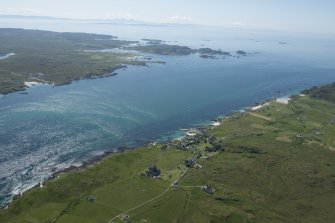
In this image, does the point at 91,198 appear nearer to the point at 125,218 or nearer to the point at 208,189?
the point at 125,218

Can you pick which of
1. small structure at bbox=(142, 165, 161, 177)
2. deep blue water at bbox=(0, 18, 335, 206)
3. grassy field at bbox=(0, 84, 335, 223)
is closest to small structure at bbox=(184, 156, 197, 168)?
grassy field at bbox=(0, 84, 335, 223)

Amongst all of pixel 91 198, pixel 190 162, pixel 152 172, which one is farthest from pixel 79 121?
pixel 91 198

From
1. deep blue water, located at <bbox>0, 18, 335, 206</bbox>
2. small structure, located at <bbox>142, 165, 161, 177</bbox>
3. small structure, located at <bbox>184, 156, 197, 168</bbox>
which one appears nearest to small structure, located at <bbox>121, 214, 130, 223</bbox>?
small structure, located at <bbox>142, 165, 161, 177</bbox>

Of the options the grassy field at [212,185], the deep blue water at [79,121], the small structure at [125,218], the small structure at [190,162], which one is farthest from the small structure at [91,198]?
the small structure at [190,162]

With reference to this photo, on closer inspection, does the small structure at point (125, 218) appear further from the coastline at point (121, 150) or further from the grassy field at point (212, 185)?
the coastline at point (121, 150)

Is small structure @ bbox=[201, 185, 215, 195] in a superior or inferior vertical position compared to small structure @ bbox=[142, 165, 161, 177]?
inferior

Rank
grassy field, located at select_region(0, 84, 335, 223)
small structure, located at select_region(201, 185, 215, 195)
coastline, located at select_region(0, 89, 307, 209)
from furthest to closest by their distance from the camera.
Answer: coastline, located at select_region(0, 89, 307, 209) < small structure, located at select_region(201, 185, 215, 195) < grassy field, located at select_region(0, 84, 335, 223)

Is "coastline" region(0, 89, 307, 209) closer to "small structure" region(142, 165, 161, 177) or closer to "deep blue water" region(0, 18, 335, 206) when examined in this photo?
"deep blue water" region(0, 18, 335, 206)

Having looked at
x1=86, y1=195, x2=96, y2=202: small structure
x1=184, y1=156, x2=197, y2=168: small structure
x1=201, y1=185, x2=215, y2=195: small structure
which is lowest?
x1=201, y1=185, x2=215, y2=195: small structure

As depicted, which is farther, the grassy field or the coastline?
the coastline

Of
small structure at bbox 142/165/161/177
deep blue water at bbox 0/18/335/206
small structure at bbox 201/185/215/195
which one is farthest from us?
deep blue water at bbox 0/18/335/206
